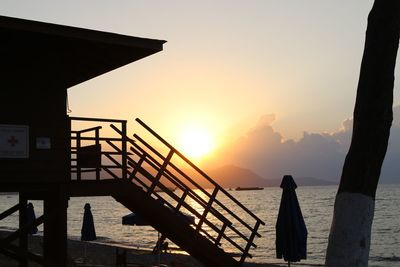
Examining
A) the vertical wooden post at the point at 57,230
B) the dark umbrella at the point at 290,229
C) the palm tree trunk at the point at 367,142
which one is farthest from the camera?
the dark umbrella at the point at 290,229

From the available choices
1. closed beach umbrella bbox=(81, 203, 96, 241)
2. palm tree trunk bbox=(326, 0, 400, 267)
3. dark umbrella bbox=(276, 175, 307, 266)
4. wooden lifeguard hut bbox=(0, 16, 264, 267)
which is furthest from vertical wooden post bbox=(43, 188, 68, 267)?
closed beach umbrella bbox=(81, 203, 96, 241)

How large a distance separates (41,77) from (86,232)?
13.3 m

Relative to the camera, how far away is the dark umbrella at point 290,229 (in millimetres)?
13383

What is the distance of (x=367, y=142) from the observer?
513 cm

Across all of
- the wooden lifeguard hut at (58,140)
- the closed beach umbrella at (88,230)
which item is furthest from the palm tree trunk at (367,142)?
the closed beach umbrella at (88,230)

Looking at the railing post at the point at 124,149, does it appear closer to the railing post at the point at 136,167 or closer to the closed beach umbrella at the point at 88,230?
the railing post at the point at 136,167

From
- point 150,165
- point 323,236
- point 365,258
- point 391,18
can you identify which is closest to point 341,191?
point 365,258

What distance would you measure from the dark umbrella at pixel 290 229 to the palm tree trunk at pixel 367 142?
8290 mm

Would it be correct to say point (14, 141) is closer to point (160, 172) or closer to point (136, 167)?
point (136, 167)

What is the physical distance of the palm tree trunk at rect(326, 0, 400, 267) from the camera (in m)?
5.00

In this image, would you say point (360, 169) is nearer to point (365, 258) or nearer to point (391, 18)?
point (365, 258)

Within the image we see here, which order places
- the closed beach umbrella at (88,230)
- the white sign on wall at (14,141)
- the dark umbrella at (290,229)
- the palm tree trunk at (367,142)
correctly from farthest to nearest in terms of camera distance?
the closed beach umbrella at (88,230) → the dark umbrella at (290,229) → the white sign on wall at (14,141) → the palm tree trunk at (367,142)

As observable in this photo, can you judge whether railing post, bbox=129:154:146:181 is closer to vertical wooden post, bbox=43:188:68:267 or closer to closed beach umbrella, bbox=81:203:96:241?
vertical wooden post, bbox=43:188:68:267

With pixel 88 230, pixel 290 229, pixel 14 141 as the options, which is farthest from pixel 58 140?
pixel 88 230
